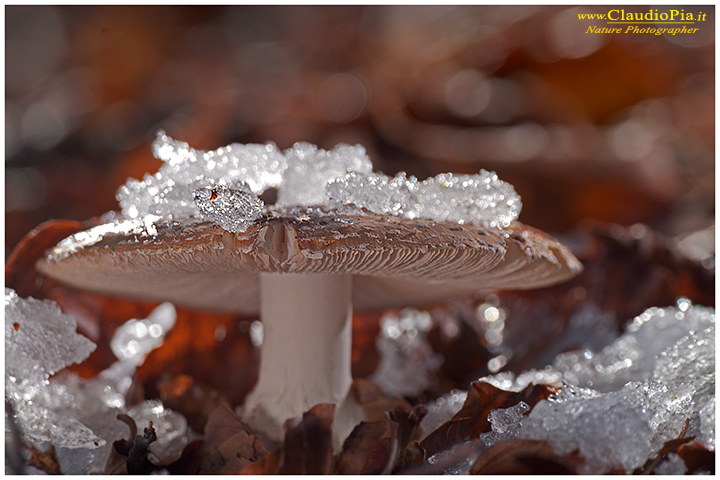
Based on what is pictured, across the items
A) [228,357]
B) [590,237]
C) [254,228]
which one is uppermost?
[254,228]

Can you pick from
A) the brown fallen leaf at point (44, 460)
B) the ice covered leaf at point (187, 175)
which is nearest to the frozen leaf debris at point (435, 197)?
the ice covered leaf at point (187, 175)

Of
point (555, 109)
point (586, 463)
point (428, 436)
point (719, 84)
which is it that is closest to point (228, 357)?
point (428, 436)

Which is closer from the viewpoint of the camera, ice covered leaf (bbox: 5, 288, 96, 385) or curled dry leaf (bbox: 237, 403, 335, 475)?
curled dry leaf (bbox: 237, 403, 335, 475)

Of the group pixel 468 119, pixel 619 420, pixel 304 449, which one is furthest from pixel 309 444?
pixel 468 119

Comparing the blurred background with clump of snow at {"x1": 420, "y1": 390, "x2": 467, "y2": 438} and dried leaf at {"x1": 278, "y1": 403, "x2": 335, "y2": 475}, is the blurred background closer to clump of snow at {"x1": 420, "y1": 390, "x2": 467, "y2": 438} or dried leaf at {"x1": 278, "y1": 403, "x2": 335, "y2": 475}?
clump of snow at {"x1": 420, "y1": 390, "x2": 467, "y2": 438}

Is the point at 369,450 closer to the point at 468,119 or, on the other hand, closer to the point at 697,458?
the point at 697,458

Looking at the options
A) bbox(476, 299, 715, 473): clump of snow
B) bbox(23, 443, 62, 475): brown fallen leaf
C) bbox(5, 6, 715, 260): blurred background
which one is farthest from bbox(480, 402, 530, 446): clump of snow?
bbox(5, 6, 715, 260): blurred background

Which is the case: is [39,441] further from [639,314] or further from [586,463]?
[639,314]
